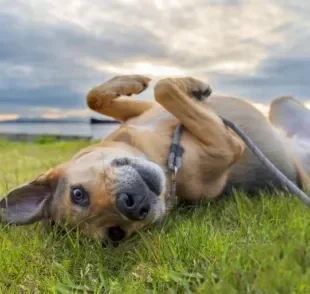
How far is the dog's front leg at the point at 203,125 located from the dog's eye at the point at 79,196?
38.4 inches

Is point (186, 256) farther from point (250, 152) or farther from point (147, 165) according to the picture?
point (250, 152)

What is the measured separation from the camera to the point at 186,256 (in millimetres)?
3256

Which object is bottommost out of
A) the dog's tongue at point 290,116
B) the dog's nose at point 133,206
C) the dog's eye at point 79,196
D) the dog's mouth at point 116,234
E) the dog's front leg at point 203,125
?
the dog's tongue at point 290,116

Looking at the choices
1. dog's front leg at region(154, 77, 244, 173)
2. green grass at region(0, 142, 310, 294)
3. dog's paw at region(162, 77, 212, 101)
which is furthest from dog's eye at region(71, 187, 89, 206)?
dog's paw at region(162, 77, 212, 101)

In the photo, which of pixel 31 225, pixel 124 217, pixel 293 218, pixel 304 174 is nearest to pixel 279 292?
pixel 293 218

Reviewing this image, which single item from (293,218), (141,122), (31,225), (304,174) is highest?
(293,218)

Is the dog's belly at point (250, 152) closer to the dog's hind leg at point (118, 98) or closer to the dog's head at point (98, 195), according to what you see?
the dog's hind leg at point (118, 98)

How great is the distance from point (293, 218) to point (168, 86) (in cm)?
141

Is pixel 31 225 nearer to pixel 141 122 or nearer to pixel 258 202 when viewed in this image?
pixel 141 122

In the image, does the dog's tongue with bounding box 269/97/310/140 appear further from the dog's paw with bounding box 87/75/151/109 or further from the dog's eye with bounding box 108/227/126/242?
the dog's eye with bounding box 108/227/126/242

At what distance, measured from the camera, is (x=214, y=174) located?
14.4 ft

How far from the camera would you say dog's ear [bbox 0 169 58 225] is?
4.14 meters

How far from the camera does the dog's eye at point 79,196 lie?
3.77 meters

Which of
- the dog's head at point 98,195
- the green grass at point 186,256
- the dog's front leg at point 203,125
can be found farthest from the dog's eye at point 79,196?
the dog's front leg at point 203,125
